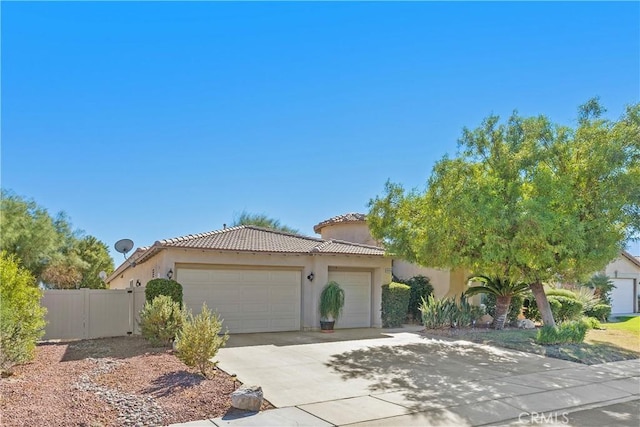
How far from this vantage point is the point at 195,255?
15359mm

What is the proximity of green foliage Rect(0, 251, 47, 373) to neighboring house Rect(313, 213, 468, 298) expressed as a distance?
1273 centimetres

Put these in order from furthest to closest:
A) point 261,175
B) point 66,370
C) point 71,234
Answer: point 71,234 → point 261,175 → point 66,370

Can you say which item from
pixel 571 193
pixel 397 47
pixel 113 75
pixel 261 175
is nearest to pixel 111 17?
pixel 113 75

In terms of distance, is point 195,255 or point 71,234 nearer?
point 195,255

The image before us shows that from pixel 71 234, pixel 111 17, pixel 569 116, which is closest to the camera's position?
pixel 111 17

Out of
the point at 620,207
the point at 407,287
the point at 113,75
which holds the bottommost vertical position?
the point at 407,287

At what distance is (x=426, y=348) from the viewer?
13523mm


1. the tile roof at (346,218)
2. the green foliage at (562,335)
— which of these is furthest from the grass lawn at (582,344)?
the tile roof at (346,218)

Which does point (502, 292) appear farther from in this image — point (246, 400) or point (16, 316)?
point (16, 316)

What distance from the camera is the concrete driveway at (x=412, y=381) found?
24.0 ft

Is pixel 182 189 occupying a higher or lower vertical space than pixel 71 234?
higher

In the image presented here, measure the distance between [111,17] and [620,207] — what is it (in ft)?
46.3

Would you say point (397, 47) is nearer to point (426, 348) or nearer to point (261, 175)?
point (426, 348)
